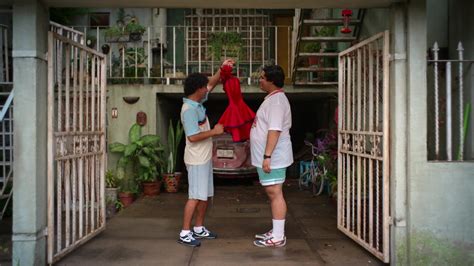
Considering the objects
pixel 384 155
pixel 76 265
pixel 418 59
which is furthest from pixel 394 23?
pixel 76 265

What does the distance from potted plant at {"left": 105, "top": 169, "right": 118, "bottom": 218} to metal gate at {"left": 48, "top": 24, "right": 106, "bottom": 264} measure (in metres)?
2.14

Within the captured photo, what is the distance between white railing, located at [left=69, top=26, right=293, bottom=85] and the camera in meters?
8.58

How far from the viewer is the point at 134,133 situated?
8.02 meters

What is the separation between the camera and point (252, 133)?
4.43 meters

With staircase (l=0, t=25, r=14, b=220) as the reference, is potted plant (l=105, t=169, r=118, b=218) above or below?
below

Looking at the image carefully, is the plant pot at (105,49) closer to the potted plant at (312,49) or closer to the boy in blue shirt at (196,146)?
the potted plant at (312,49)

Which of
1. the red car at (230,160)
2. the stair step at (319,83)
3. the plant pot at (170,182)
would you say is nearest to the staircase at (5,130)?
the plant pot at (170,182)

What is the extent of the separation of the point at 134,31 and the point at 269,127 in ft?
19.9

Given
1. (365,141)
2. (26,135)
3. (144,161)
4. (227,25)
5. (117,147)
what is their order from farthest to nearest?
(227,25), (117,147), (144,161), (365,141), (26,135)

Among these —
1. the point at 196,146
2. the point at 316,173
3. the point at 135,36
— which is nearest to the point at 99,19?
the point at 135,36

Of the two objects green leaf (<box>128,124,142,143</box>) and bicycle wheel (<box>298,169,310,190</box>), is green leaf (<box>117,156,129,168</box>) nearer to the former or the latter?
green leaf (<box>128,124,142,143</box>)

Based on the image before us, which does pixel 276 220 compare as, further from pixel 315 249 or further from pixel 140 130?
pixel 140 130

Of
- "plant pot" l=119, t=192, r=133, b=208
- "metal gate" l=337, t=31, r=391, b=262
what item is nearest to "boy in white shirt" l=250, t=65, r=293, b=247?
"metal gate" l=337, t=31, r=391, b=262

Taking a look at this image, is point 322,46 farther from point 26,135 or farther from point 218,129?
point 26,135
